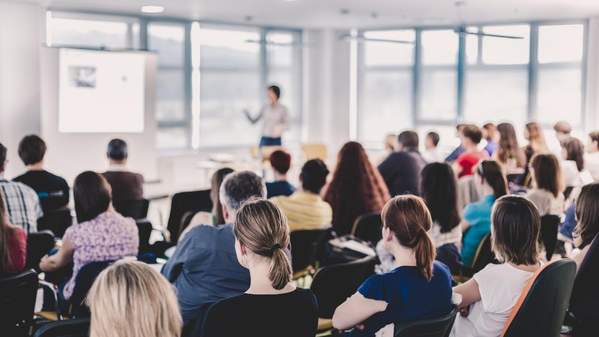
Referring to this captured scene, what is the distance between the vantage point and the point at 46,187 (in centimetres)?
604

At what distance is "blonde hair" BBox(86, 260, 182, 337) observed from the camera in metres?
1.91

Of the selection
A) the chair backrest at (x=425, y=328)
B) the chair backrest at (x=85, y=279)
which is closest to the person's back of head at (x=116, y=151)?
the chair backrest at (x=85, y=279)

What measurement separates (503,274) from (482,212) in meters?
2.03

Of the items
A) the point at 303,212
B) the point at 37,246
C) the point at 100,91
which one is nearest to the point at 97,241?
the point at 37,246

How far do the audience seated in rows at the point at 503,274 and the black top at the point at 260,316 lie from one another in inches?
31.2

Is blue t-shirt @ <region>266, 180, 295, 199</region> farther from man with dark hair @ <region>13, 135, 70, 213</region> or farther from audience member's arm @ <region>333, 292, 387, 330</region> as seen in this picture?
audience member's arm @ <region>333, 292, 387, 330</region>

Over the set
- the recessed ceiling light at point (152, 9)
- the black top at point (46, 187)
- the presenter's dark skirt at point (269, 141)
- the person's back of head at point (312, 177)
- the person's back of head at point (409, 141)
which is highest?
the recessed ceiling light at point (152, 9)

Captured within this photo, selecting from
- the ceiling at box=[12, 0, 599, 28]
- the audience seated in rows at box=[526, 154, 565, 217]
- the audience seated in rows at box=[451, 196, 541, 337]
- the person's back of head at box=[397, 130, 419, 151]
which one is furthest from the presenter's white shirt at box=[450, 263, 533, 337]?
the ceiling at box=[12, 0, 599, 28]

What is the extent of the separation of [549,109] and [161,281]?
1211 centimetres

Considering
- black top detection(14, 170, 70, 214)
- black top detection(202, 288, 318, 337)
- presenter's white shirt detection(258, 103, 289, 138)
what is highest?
presenter's white shirt detection(258, 103, 289, 138)

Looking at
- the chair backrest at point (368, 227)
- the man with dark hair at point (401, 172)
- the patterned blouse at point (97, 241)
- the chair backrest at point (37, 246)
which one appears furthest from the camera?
the man with dark hair at point (401, 172)

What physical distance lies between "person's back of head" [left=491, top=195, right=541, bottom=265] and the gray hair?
3.80ft

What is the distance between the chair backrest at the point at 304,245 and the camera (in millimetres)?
4934

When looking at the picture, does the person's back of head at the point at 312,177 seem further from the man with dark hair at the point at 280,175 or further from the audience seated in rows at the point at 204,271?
the audience seated in rows at the point at 204,271
